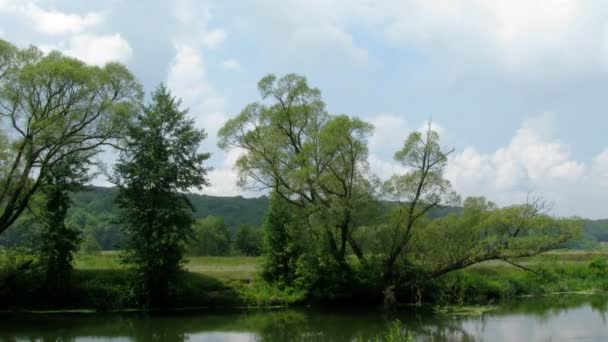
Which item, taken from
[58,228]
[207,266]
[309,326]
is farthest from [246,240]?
[309,326]

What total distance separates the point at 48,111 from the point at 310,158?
16.0 meters

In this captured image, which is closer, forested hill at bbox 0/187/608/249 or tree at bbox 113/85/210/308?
tree at bbox 113/85/210/308

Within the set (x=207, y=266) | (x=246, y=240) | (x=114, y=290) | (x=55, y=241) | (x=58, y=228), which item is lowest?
(x=114, y=290)

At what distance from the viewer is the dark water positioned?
24.8 meters

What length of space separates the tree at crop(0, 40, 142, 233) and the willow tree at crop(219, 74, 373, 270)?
8.29 meters

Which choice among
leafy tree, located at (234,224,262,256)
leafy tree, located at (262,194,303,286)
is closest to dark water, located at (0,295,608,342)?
leafy tree, located at (262,194,303,286)

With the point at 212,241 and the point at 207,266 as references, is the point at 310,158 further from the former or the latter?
the point at 212,241

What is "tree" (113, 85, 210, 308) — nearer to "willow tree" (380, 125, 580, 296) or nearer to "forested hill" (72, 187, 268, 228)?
"willow tree" (380, 125, 580, 296)

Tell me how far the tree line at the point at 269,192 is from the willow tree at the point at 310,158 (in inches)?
3.7

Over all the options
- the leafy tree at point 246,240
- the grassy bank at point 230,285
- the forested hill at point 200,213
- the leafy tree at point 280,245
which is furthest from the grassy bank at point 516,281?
the leafy tree at point 246,240

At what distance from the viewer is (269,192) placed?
39094mm

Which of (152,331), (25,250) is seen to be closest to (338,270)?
(152,331)

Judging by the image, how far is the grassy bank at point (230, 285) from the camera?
3294 centimetres

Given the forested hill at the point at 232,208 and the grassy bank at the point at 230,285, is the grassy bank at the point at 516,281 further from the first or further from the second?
the forested hill at the point at 232,208
